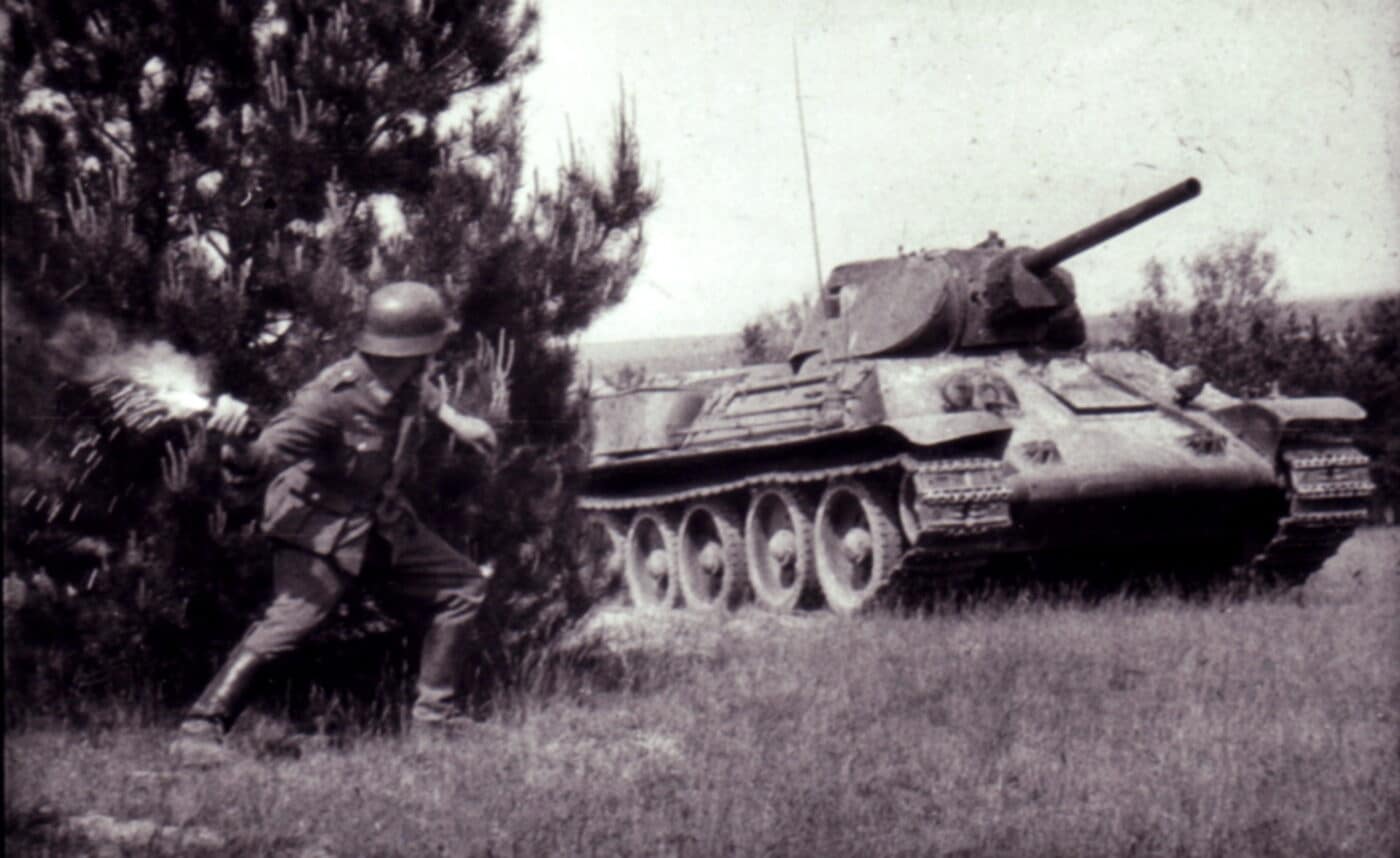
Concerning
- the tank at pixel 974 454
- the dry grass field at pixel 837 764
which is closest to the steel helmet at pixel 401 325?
the dry grass field at pixel 837 764

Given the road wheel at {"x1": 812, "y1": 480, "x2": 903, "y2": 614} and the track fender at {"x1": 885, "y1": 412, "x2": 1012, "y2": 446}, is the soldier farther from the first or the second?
the road wheel at {"x1": 812, "y1": 480, "x2": 903, "y2": 614}

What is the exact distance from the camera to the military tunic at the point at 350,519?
605 cm

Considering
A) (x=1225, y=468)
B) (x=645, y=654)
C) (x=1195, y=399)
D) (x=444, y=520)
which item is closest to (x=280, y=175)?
(x=444, y=520)

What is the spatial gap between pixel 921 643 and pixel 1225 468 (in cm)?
325

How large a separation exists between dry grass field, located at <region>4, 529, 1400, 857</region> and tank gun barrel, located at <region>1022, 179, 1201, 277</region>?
10.2 feet

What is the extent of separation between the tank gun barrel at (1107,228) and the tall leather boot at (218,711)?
280 inches

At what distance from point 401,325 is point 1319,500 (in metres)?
7.40

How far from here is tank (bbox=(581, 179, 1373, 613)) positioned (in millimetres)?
11062

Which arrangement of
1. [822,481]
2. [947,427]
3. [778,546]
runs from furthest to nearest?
[778,546], [822,481], [947,427]

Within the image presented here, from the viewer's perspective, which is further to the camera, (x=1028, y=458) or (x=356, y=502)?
(x=1028, y=458)

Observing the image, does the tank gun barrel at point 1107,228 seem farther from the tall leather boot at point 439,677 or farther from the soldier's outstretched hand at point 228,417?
the soldier's outstretched hand at point 228,417

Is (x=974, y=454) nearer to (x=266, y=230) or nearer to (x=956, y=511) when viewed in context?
(x=956, y=511)

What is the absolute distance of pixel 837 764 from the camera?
6.00 metres

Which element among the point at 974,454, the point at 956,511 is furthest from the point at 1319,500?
the point at 956,511
